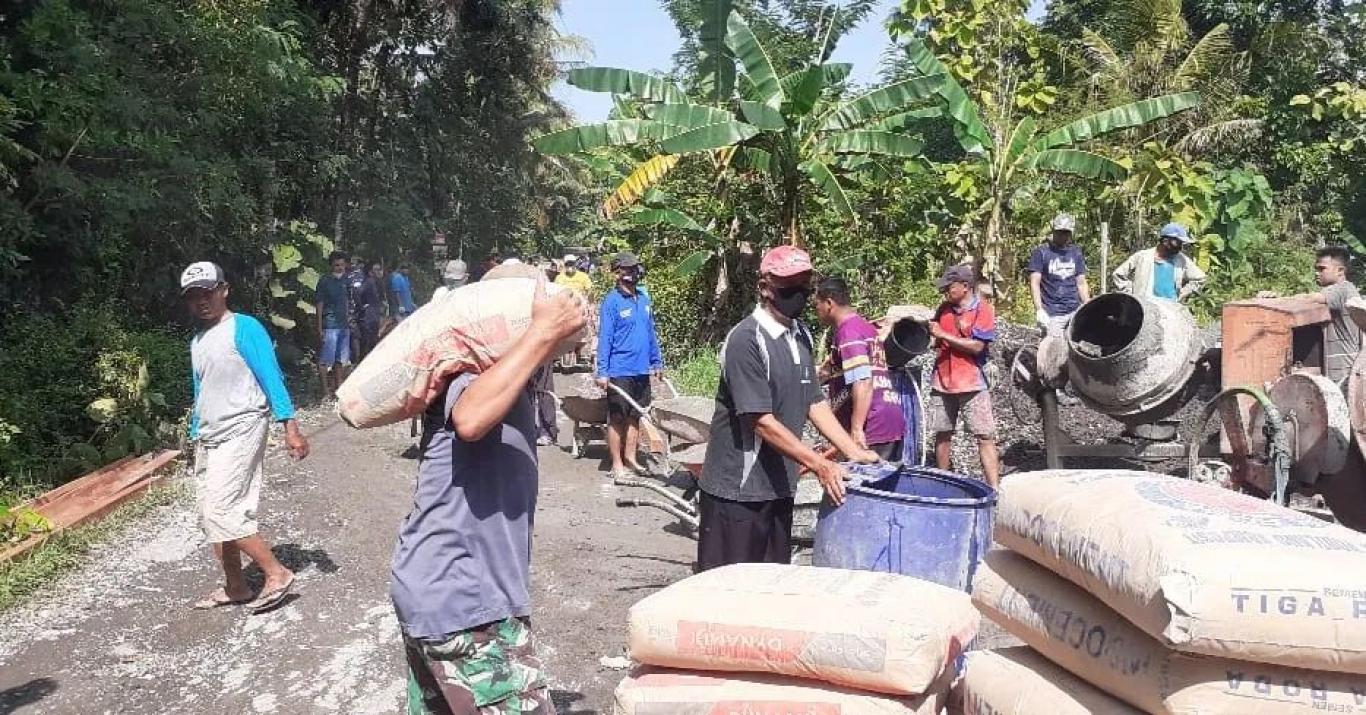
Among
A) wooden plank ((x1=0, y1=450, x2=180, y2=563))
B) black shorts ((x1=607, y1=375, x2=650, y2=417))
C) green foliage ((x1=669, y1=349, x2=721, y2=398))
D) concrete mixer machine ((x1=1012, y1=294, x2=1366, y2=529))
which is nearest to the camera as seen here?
concrete mixer machine ((x1=1012, y1=294, x2=1366, y2=529))

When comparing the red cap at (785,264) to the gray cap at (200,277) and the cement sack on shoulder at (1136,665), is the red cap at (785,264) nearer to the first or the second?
the cement sack on shoulder at (1136,665)

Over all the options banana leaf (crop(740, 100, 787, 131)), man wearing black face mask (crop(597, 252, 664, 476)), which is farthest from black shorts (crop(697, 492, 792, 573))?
banana leaf (crop(740, 100, 787, 131))

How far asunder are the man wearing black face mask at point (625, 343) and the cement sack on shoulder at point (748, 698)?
546 centimetres

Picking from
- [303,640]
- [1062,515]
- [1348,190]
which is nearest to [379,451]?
[303,640]

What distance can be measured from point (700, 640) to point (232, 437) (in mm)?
3442

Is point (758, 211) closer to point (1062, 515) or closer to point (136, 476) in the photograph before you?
point (136, 476)

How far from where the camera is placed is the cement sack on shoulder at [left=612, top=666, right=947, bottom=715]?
2.67m

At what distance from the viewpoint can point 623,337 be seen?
834 cm

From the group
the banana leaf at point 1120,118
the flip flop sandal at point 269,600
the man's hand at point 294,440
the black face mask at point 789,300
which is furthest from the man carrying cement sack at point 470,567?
the banana leaf at point 1120,118

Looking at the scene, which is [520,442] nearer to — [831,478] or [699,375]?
[831,478]

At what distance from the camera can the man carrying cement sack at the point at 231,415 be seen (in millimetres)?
5289

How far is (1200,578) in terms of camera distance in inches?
84.2

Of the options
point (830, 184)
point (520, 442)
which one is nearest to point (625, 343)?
point (830, 184)

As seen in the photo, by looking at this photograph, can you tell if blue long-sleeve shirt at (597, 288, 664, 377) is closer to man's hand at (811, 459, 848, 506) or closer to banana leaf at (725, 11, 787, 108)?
banana leaf at (725, 11, 787, 108)
